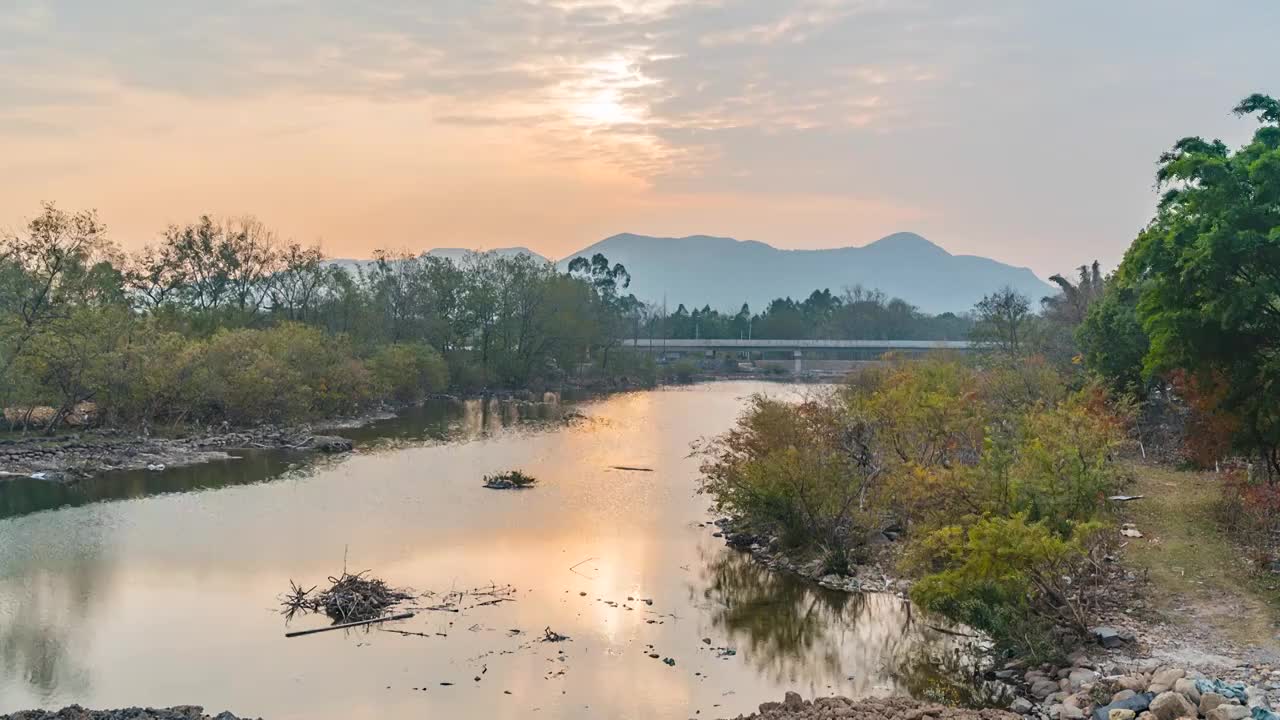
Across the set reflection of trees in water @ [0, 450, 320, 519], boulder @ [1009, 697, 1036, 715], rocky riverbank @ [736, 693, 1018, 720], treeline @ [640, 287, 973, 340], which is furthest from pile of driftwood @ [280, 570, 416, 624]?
treeline @ [640, 287, 973, 340]

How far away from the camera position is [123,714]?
13602mm

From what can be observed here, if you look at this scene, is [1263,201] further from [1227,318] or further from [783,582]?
[783,582]

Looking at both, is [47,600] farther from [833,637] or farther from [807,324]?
[807,324]

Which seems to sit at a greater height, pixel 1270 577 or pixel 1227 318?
pixel 1227 318

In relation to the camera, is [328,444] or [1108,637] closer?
[1108,637]

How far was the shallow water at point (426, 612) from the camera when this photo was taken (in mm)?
15883

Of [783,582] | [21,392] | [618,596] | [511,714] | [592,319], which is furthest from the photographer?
[592,319]

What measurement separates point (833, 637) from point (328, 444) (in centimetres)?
3001

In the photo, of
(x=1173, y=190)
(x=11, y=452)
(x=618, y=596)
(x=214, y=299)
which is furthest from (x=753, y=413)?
(x=214, y=299)

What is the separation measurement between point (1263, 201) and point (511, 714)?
54.1 feet

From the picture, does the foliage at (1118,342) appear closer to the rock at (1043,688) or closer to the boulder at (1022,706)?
the rock at (1043,688)

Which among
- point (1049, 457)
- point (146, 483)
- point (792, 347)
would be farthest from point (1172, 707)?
point (792, 347)

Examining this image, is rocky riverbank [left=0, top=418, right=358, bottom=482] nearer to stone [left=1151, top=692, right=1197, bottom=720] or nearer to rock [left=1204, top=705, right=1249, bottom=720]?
stone [left=1151, top=692, right=1197, bottom=720]

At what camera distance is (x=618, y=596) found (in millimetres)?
21281
